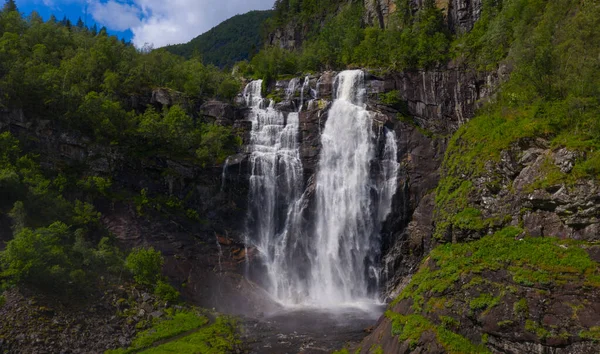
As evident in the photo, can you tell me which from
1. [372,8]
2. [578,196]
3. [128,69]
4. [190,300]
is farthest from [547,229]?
[372,8]

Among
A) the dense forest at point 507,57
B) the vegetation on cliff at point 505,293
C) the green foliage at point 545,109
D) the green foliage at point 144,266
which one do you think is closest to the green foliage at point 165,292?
the green foliage at point 144,266

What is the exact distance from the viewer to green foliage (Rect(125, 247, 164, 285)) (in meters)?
29.0

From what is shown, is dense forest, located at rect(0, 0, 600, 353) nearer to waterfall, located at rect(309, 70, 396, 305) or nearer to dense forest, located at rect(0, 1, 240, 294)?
dense forest, located at rect(0, 1, 240, 294)

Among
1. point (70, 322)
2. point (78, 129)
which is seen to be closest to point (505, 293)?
point (70, 322)

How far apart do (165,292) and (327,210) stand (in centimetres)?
1547

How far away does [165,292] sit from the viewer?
2881 cm

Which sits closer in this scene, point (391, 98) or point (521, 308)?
point (521, 308)

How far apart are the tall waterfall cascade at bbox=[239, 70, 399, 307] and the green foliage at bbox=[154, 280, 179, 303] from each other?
9086mm

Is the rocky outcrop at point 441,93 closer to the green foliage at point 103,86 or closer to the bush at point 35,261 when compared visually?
the green foliage at point 103,86

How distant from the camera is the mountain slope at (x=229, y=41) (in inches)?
4911

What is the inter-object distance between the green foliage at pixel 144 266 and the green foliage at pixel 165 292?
31.4 inches

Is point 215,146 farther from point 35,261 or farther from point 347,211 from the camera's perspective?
point 35,261

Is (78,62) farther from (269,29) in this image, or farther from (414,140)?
(269,29)

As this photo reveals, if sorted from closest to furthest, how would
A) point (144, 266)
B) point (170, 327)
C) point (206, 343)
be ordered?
point (206, 343) → point (170, 327) → point (144, 266)
